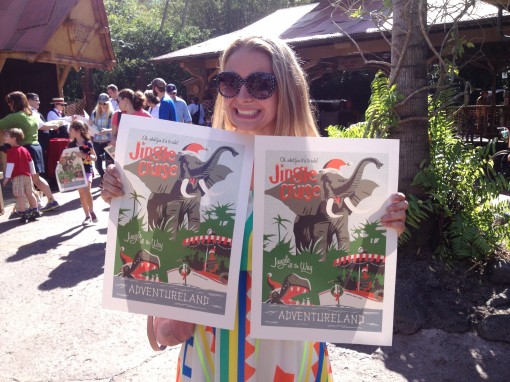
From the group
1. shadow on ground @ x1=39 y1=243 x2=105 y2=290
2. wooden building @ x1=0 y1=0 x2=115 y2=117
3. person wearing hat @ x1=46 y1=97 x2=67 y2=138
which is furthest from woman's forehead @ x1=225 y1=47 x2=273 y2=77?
wooden building @ x1=0 y1=0 x2=115 y2=117

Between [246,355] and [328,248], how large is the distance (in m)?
0.40

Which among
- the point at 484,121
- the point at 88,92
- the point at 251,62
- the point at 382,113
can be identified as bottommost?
the point at 251,62

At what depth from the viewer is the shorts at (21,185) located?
7277 mm

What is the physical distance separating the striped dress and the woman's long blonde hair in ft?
1.02

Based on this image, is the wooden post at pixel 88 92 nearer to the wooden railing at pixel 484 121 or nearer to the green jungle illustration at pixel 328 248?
the wooden railing at pixel 484 121

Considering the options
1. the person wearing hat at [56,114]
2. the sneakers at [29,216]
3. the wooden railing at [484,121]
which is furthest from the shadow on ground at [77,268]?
the wooden railing at [484,121]

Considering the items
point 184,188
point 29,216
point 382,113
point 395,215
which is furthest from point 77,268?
point 395,215

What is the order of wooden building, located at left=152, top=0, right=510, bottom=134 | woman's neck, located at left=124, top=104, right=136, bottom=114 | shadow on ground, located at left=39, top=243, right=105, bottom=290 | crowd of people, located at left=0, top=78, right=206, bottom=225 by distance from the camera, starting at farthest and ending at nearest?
wooden building, located at left=152, top=0, right=510, bottom=134 → crowd of people, located at left=0, top=78, right=206, bottom=225 → woman's neck, located at left=124, top=104, right=136, bottom=114 → shadow on ground, located at left=39, top=243, right=105, bottom=290

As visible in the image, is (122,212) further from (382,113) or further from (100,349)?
(382,113)

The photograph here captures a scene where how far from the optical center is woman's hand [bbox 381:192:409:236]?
4.59ft

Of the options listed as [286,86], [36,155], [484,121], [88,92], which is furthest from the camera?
[88,92]

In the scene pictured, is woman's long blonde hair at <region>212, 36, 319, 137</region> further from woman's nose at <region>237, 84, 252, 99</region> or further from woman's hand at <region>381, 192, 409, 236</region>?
woman's hand at <region>381, 192, 409, 236</region>

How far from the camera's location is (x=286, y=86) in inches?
59.1

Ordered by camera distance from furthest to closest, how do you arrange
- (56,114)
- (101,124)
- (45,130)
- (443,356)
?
(56,114) → (45,130) → (101,124) → (443,356)
